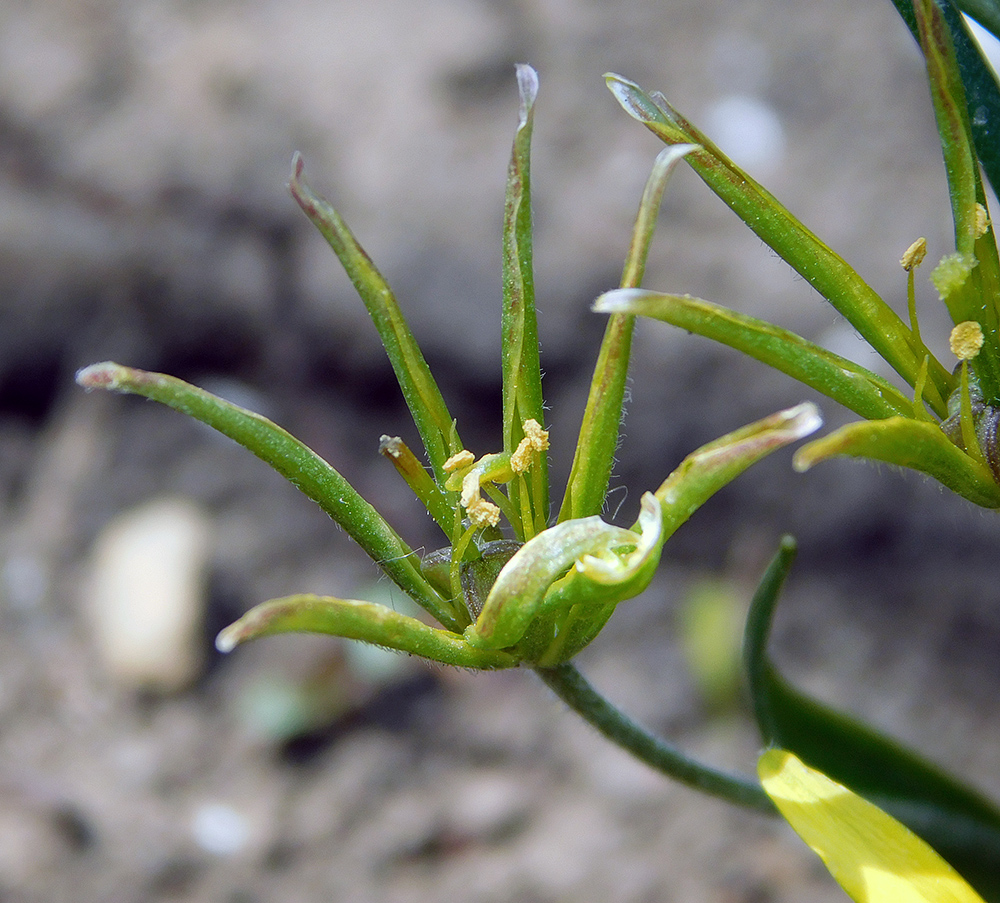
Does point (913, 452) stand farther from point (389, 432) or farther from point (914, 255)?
point (389, 432)

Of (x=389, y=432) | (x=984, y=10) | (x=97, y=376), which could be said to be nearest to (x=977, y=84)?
(x=984, y=10)

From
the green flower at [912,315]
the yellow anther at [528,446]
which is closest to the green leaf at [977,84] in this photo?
the green flower at [912,315]

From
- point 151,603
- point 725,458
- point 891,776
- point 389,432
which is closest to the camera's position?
point 725,458

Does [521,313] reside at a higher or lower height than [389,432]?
higher

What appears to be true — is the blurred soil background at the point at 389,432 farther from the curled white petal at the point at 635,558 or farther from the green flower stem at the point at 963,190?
the curled white petal at the point at 635,558

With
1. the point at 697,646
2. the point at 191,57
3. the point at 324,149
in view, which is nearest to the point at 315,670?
the point at 697,646

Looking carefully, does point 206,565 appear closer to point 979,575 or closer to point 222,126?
point 222,126

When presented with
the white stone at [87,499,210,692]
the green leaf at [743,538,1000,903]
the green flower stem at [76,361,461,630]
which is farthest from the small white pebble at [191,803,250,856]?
the green flower stem at [76,361,461,630]

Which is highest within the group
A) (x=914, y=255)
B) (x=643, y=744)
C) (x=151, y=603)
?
(x=914, y=255)
